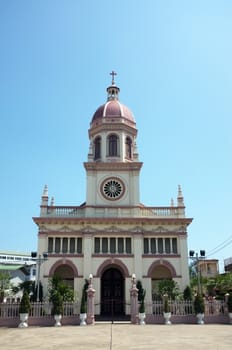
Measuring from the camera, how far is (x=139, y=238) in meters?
34.6

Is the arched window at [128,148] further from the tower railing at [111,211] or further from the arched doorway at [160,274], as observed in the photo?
the arched doorway at [160,274]

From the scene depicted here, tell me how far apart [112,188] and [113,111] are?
31.1ft

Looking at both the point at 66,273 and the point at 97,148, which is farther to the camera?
the point at 97,148

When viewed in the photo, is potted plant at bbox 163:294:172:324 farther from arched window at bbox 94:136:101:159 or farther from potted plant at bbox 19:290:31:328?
arched window at bbox 94:136:101:159

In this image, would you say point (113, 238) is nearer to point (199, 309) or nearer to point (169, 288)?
point (169, 288)

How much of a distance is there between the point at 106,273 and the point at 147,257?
4699mm

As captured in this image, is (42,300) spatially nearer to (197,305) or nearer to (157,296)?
(157,296)

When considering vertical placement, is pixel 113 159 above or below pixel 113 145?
below

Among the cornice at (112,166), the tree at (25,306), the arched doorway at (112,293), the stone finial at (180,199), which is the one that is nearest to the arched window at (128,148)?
the cornice at (112,166)

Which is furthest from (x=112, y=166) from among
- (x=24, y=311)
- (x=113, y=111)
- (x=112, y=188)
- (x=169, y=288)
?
(x=24, y=311)

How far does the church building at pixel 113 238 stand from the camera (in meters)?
33.6

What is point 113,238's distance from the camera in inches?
1367

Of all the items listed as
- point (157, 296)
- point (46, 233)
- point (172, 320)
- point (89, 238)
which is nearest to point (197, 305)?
point (172, 320)

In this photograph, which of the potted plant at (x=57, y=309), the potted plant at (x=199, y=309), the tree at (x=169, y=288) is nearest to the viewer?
the potted plant at (x=57, y=309)
